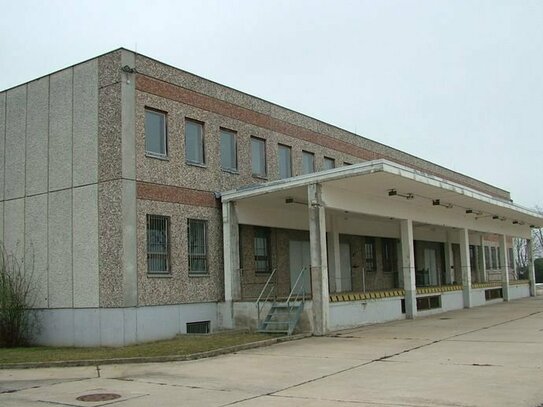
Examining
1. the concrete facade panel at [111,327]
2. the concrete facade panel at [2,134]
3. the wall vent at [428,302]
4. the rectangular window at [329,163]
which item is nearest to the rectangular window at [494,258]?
the wall vent at [428,302]

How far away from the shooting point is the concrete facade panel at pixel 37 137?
20.2 metres

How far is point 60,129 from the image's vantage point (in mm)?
19688

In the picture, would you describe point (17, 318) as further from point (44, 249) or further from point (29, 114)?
point (29, 114)

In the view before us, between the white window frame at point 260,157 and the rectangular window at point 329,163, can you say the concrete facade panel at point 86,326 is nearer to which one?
the white window frame at point 260,157

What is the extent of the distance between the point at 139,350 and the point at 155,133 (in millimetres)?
6805

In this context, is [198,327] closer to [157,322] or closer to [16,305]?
[157,322]

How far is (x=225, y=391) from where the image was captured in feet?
34.4

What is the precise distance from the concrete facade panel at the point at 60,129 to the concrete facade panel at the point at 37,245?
3.07 feet

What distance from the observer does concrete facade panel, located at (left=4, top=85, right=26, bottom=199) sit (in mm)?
20891

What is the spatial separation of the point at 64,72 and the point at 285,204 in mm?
8709

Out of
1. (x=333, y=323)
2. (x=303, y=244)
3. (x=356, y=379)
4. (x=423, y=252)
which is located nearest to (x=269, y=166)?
(x=303, y=244)

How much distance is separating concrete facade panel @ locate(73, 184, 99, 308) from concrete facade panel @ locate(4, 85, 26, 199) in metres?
3.07

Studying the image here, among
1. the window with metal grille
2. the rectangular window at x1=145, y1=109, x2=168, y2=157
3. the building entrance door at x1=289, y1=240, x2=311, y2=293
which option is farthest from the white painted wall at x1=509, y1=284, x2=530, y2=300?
the rectangular window at x1=145, y1=109, x2=168, y2=157

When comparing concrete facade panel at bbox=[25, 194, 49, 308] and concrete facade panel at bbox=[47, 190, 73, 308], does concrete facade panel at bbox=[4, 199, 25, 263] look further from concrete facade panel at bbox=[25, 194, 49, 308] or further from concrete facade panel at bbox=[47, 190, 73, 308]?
concrete facade panel at bbox=[47, 190, 73, 308]
